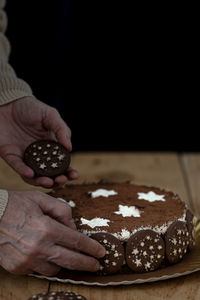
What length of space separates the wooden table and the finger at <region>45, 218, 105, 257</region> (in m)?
0.10

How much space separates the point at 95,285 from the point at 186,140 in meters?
2.71

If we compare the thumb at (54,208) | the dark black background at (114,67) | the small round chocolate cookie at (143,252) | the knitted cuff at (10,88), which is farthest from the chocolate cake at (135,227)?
the dark black background at (114,67)

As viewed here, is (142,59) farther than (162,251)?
Yes

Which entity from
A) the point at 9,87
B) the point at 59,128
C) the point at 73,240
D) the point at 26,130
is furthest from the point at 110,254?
the point at 9,87

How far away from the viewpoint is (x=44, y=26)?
3.72m

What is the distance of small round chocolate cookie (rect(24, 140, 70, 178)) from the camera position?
6.03 feet

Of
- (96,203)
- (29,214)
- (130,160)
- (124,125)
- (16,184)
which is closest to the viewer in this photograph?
(29,214)

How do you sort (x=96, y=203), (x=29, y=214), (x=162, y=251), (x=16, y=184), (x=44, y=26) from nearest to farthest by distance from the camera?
(x=29, y=214), (x=162, y=251), (x=96, y=203), (x=16, y=184), (x=44, y=26)

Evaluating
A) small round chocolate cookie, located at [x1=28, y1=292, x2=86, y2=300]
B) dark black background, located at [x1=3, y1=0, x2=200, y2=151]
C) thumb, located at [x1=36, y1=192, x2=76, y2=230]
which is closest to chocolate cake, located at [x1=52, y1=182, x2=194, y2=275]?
thumb, located at [x1=36, y1=192, x2=76, y2=230]

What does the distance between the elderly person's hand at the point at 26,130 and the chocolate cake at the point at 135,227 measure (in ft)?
0.57

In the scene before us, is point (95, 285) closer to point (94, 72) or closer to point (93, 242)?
point (93, 242)

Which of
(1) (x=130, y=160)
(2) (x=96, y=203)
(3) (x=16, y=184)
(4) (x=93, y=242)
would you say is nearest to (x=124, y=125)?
(1) (x=130, y=160)

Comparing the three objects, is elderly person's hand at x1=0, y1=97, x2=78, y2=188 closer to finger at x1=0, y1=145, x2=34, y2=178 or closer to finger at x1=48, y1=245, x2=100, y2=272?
finger at x1=0, y1=145, x2=34, y2=178

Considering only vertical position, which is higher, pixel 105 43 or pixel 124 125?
pixel 105 43
